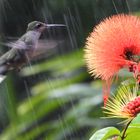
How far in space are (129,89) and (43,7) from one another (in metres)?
3.09

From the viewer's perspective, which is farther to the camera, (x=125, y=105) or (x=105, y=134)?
(x=125, y=105)

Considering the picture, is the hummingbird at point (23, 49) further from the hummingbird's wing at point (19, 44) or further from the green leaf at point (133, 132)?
the green leaf at point (133, 132)

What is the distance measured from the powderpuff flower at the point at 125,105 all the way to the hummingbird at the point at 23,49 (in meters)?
0.56

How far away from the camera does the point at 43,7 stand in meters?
4.26

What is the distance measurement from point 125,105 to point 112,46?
0.47ft

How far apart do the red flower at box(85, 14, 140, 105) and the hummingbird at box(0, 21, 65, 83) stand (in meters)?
0.50

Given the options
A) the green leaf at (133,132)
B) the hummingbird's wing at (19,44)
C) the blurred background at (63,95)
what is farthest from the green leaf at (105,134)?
the blurred background at (63,95)

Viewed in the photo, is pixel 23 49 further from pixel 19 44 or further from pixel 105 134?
pixel 105 134

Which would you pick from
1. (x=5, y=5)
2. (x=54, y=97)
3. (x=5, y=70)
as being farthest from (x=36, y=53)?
(x=5, y=5)

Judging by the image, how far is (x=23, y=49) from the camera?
6.10 ft

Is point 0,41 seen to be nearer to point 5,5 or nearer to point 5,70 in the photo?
point 5,70

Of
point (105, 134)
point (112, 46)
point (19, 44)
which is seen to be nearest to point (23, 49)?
point (19, 44)

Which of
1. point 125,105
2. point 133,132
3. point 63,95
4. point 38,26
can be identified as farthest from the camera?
point 63,95

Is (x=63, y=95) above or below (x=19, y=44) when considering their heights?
below
